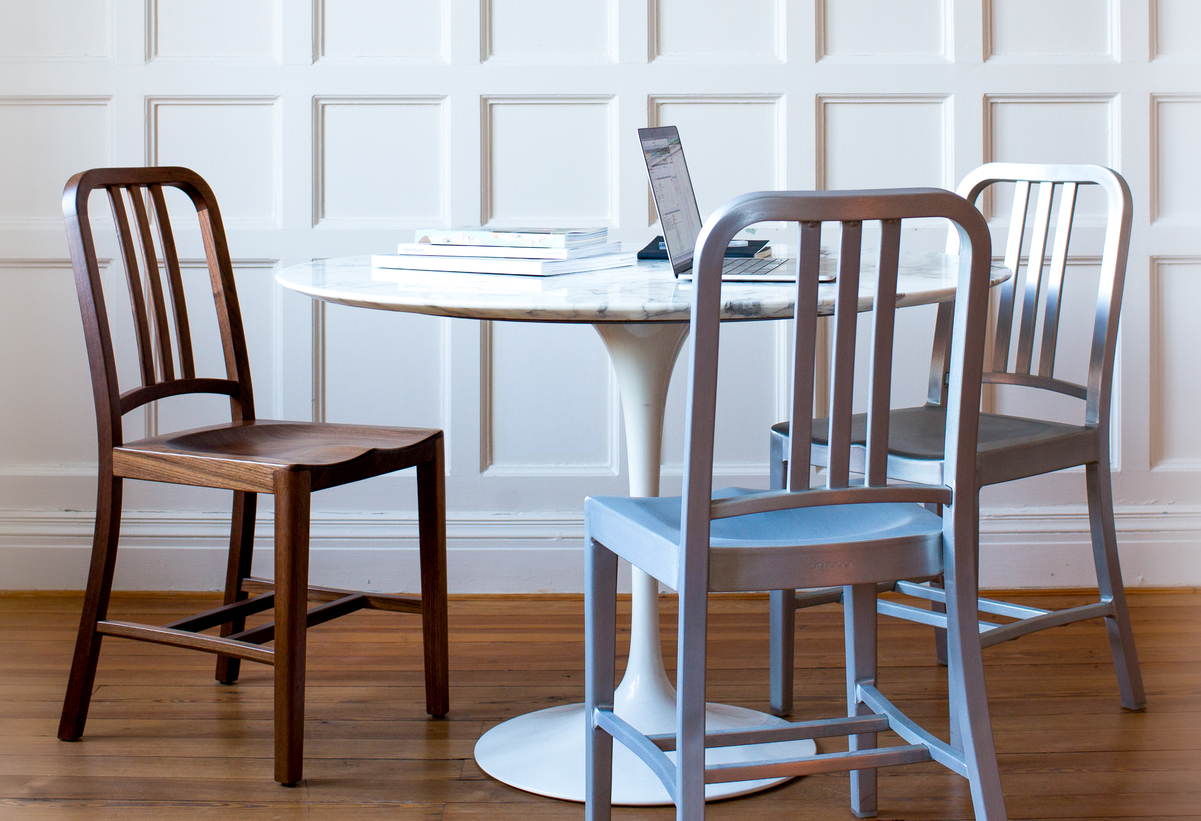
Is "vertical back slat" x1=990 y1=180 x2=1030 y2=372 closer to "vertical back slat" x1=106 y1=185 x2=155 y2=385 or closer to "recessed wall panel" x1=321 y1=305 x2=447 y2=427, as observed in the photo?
"recessed wall panel" x1=321 y1=305 x2=447 y2=427

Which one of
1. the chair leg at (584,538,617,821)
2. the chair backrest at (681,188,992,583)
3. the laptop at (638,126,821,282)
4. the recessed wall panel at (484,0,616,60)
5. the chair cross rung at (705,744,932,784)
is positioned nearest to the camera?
the chair backrest at (681,188,992,583)

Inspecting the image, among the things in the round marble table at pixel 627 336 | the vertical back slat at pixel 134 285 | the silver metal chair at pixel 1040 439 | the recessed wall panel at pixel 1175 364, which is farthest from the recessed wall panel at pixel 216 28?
the recessed wall panel at pixel 1175 364

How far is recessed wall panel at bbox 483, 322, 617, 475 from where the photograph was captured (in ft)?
8.82

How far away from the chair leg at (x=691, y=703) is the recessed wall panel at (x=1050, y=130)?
181 cm

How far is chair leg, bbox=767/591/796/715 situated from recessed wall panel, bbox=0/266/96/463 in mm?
1695

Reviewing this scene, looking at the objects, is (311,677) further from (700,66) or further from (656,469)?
(700,66)

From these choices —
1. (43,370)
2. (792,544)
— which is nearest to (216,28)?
(43,370)

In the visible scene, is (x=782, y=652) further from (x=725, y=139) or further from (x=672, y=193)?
(x=725, y=139)

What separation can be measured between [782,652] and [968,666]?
70 cm

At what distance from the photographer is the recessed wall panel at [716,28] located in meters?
2.63

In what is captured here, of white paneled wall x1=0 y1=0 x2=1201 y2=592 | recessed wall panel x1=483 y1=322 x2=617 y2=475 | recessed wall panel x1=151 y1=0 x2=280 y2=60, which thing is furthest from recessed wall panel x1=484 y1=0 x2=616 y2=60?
recessed wall panel x1=483 y1=322 x2=617 y2=475

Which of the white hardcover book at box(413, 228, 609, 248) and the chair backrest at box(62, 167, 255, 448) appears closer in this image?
the white hardcover book at box(413, 228, 609, 248)

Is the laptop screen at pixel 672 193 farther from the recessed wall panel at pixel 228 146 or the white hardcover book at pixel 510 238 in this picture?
the recessed wall panel at pixel 228 146

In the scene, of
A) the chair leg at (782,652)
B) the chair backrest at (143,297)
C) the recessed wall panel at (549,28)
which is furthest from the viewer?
the recessed wall panel at (549,28)
